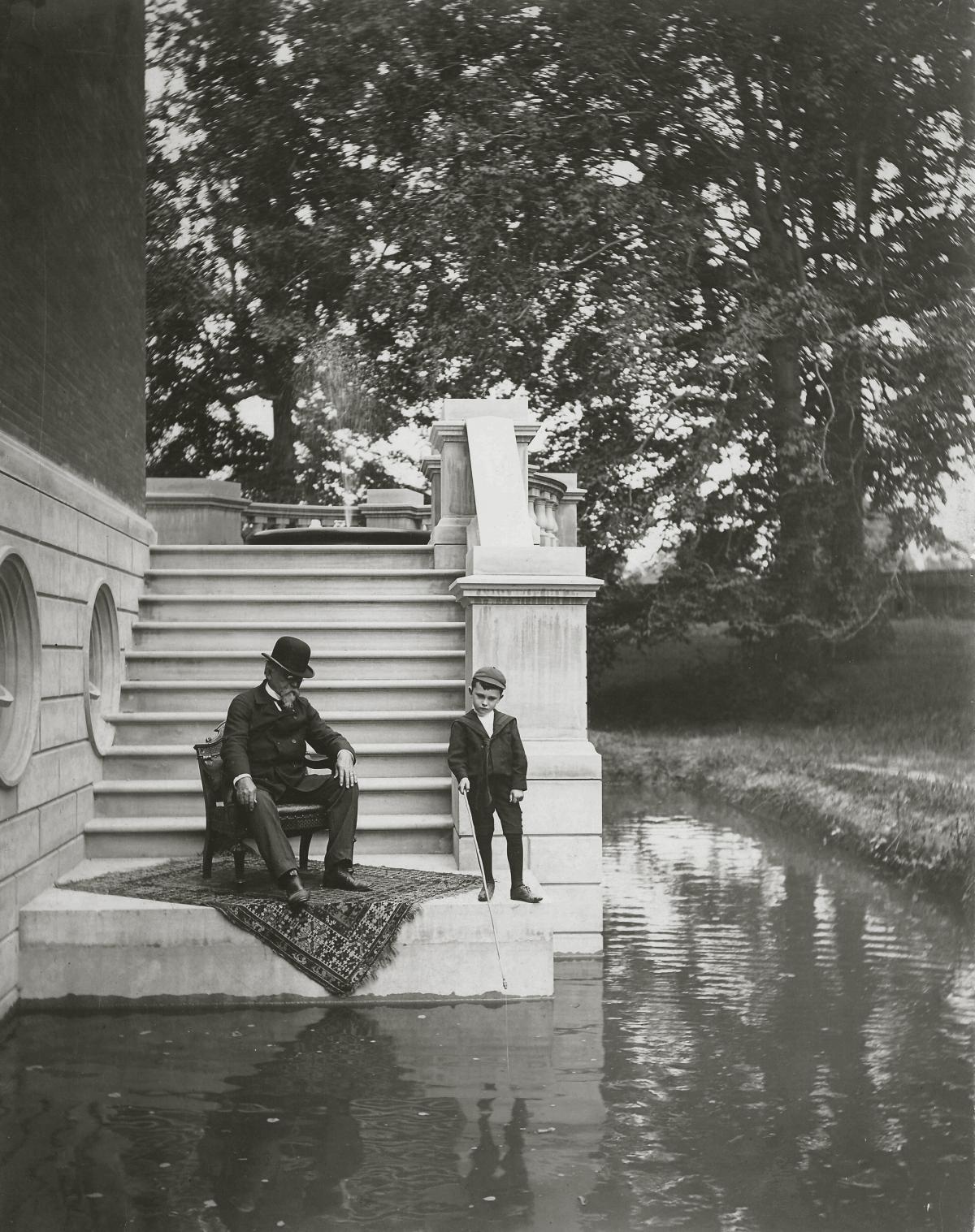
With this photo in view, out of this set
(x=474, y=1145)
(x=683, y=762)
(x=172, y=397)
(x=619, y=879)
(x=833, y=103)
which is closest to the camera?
(x=474, y=1145)

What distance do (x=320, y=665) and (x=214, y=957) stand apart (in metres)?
2.48

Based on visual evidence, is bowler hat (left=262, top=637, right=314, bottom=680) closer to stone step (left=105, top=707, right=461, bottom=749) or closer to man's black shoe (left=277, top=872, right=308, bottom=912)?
man's black shoe (left=277, top=872, right=308, bottom=912)

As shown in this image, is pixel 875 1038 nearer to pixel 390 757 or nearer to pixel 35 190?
pixel 390 757

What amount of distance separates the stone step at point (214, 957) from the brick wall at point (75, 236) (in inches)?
87.7

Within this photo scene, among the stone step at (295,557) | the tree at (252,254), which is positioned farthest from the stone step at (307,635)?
the tree at (252,254)

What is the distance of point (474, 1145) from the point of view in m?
3.96

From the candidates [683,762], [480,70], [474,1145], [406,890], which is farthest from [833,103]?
[474,1145]

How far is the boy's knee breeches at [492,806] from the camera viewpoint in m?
5.81

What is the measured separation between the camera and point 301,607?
8.16m

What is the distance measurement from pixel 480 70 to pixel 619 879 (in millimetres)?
10435

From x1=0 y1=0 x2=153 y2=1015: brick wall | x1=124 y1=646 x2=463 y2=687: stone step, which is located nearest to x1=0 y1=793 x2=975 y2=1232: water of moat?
x1=0 y1=0 x2=153 y2=1015: brick wall

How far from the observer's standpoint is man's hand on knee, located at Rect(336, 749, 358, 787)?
18.5 feet

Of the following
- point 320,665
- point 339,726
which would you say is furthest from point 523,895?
point 320,665

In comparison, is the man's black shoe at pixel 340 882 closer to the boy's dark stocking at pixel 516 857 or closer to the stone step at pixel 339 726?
the boy's dark stocking at pixel 516 857
